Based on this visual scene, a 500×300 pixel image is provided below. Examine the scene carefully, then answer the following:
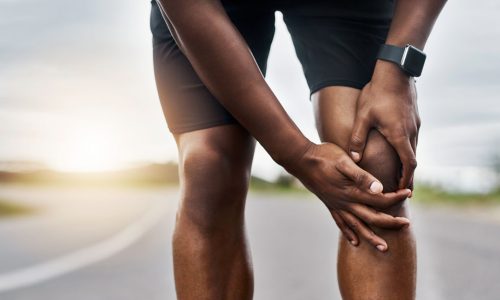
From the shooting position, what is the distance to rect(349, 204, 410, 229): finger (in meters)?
1.60

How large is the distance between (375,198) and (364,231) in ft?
0.27

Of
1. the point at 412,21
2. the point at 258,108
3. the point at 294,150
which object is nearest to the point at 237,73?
the point at 258,108

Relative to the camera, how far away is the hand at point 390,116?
160 centimetres

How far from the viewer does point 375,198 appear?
5.23ft

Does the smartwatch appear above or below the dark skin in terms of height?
above

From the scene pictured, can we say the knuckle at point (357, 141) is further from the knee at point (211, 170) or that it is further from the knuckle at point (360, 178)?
the knee at point (211, 170)

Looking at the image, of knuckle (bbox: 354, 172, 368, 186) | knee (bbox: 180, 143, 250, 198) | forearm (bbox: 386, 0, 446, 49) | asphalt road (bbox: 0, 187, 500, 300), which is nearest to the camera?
knuckle (bbox: 354, 172, 368, 186)

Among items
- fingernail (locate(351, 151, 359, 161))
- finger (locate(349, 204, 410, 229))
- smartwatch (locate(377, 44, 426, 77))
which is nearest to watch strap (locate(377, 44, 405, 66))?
smartwatch (locate(377, 44, 426, 77))

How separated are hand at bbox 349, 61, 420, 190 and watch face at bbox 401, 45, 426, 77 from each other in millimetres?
21

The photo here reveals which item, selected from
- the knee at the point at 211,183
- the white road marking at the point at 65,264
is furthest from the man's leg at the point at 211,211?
the white road marking at the point at 65,264

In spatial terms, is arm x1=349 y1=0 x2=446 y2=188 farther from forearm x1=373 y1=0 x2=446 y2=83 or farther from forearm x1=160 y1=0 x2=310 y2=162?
forearm x1=160 y1=0 x2=310 y2=162

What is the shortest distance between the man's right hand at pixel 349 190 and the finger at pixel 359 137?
2 cm

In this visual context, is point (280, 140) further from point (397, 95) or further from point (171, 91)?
point (171, 91)

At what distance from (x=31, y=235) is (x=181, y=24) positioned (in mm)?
6730
